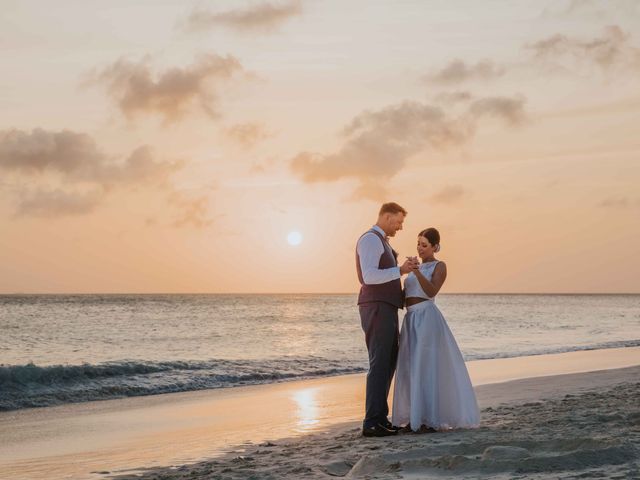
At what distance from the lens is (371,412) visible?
26.0 feet

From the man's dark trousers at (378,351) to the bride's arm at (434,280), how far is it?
357 mm

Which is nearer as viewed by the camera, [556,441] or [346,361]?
[556,441]

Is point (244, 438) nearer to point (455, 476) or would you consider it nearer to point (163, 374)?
point (455, 476)

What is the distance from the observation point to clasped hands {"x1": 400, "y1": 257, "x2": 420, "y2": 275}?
777cm

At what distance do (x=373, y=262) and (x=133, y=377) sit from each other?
37.6 feet

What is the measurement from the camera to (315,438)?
26.6ft

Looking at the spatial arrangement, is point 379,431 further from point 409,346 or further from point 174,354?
point 174,354

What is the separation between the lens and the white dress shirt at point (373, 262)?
771 centimetres

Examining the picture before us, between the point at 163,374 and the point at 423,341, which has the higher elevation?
the point at 423,341

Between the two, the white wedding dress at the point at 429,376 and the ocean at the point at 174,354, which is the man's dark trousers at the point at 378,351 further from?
the ocean at the point at 174,354

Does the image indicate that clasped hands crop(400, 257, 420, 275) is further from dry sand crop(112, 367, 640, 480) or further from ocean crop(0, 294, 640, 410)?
ocean crop(0, 294, 640, 410)

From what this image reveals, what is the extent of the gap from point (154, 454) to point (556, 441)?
3.70 meters

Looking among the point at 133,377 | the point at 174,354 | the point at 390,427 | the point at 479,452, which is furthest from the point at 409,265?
the point at 174,354

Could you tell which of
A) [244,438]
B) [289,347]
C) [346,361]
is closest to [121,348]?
[289,347]
